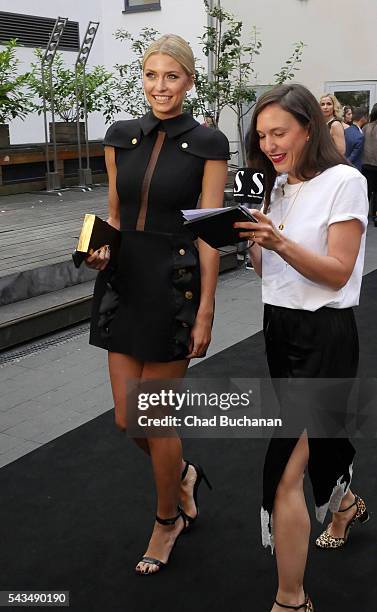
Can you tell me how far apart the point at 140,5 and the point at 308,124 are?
1619 centimetres

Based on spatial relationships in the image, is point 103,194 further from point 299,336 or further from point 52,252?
point 299,336

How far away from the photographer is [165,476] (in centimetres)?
268

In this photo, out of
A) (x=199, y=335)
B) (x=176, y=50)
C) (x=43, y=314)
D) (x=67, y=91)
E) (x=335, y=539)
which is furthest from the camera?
(x=67, y=91)

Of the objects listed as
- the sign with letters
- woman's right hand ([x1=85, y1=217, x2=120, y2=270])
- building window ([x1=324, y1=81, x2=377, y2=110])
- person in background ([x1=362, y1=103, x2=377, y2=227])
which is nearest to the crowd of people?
person in background ([x1=362, y1=103, x2=377, y2=227])

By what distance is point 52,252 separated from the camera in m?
6.82

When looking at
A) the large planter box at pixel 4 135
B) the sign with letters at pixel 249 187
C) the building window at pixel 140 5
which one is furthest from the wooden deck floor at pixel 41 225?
the building window at pixel 140 5

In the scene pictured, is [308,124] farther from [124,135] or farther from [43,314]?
[43,314]

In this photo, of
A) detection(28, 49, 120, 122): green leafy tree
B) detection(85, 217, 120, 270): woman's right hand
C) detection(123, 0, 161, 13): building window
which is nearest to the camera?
detection(85, 217, 120, 270): woman's right hand

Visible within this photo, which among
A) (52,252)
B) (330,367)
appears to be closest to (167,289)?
(330,367)

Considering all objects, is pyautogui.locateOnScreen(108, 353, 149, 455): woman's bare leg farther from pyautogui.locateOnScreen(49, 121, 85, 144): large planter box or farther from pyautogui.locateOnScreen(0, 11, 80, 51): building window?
pyautogui.locateOnScreen(0, 11, 80, 51): building window

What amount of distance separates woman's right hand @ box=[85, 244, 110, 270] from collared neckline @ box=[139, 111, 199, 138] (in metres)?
0.45

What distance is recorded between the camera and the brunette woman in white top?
6.88 feet

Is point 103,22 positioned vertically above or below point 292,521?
above

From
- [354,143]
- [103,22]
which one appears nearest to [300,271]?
[354,143]
